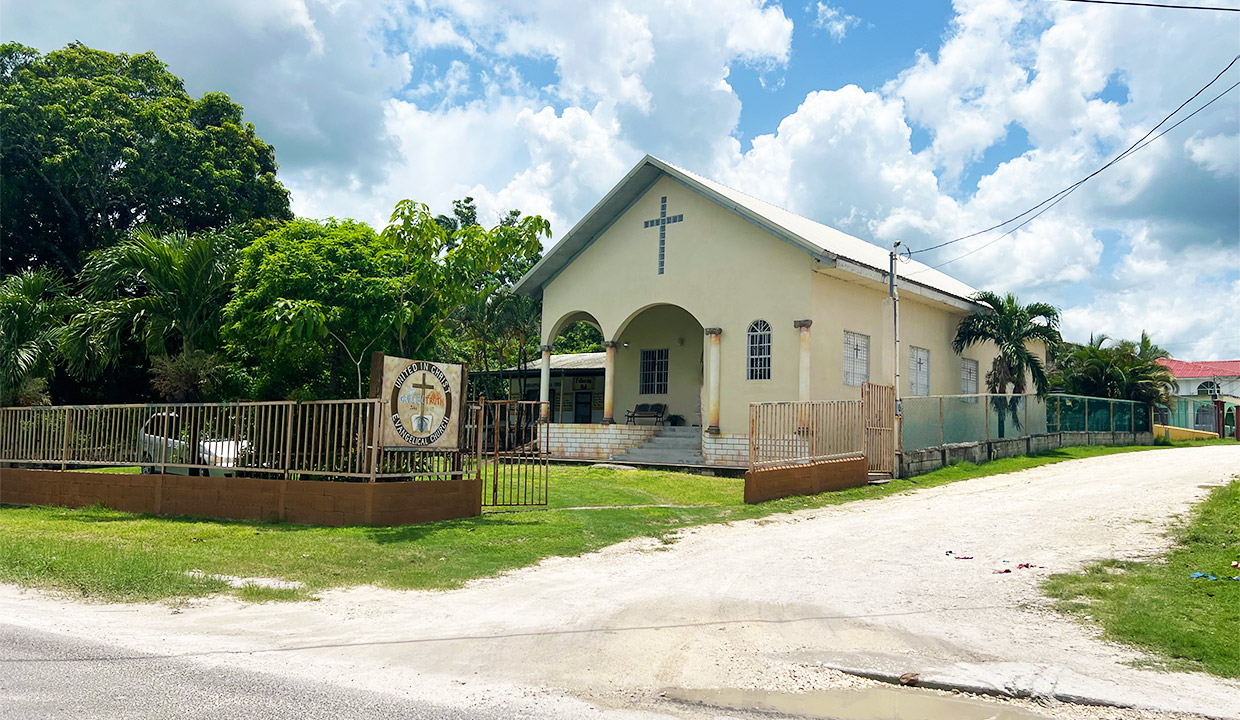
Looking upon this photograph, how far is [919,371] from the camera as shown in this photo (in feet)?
85.5

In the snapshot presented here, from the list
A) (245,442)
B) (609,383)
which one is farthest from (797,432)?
(245,442)

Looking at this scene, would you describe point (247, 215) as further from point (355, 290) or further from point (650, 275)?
point (355, 290)

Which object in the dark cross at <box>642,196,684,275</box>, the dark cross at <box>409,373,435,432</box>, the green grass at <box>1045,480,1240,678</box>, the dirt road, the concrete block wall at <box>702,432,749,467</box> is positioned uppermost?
the dark cross at <box>642,196,684,275</box>

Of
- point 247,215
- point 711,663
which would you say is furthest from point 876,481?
point 247,215

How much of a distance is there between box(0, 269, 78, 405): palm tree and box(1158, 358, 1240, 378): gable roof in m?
60.0

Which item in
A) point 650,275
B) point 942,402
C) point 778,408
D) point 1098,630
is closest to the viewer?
point 1098,630

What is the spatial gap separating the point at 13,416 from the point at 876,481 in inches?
695

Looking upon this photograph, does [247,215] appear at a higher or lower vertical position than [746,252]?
higher

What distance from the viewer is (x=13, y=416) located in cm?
1697

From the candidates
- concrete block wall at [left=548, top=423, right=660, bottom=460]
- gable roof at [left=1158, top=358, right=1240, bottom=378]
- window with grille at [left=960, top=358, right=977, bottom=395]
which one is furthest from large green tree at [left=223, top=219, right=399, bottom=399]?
gable roof at [left=1158, top=358, right=1240, bottom=378]

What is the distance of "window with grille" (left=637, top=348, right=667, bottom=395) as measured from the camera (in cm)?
2780

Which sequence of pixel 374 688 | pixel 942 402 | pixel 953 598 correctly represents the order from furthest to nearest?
1. pixel 942 402
2. pixel 953 598
3. pixel 374 688

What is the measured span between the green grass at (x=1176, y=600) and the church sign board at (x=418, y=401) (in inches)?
320

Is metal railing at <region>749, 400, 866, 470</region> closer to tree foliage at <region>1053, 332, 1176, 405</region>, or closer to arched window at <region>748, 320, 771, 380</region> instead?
arched window at <region>748, 320, 771, 380</region>
